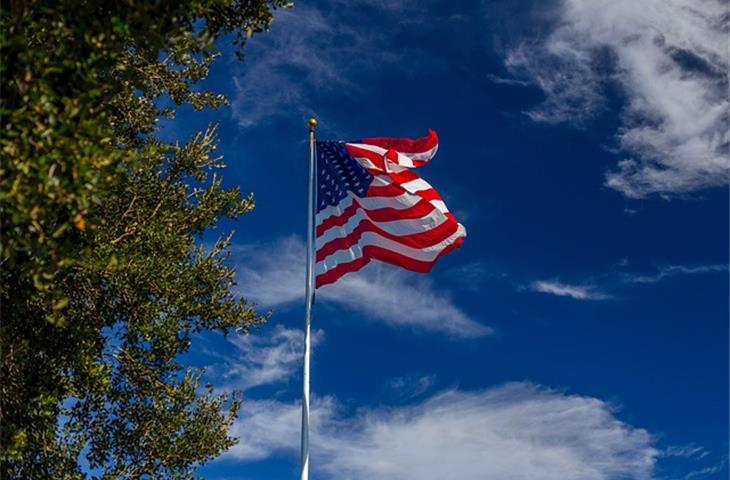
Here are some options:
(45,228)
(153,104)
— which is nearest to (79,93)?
(45,228)

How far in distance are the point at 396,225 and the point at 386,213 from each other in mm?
418

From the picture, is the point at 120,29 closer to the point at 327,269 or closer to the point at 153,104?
the point at 327,269

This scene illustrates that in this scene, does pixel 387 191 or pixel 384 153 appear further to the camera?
pixel 384 153

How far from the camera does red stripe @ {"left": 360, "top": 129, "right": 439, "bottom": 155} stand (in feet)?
73.6

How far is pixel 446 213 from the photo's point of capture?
21.9 meters

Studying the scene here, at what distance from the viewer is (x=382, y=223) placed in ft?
71.3

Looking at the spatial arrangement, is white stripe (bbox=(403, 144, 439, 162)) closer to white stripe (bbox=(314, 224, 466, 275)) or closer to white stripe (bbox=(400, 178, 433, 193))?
white stripe (bbox=(400, 178, 433, 193))

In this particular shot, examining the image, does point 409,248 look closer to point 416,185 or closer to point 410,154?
point 416,185

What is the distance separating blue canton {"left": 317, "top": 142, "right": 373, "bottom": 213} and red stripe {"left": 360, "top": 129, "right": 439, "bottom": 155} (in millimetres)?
909

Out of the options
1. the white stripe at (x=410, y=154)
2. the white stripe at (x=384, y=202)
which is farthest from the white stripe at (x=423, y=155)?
the white stripe at (x=384, y=202)

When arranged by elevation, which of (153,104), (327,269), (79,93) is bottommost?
(79,93)

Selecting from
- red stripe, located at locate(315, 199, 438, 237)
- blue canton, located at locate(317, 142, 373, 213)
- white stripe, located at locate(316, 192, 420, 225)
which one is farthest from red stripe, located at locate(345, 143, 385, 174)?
red stripe, located at locate(315, 199, 438, 237)

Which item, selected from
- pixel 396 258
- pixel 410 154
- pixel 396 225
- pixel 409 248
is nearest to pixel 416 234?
pixel 409 248

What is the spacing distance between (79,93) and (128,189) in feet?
33.3
